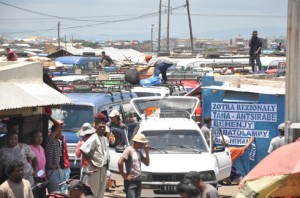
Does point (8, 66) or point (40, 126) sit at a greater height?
point (8, 66)

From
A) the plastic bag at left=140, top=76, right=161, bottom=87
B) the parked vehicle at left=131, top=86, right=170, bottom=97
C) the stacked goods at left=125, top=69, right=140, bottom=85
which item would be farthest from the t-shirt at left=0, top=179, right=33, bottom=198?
the plastic bag at left=140, top=76, right=161, bottom=87

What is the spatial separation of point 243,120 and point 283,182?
10.9 m

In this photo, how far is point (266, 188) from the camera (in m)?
7.17

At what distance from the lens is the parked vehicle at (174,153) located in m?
14.1

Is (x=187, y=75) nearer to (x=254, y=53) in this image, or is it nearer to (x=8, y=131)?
(x=254, y=53)

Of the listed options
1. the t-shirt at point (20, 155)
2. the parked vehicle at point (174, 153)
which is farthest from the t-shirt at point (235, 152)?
the t-shirt at point (20, 155)

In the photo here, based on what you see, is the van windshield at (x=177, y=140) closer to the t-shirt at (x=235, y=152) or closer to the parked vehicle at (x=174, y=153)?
the parked vehicle at (x=174, y=153)

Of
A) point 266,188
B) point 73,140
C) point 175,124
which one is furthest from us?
point 73,140

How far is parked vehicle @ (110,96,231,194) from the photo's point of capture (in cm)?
1411

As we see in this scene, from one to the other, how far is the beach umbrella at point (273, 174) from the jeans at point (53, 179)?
6.74 meters

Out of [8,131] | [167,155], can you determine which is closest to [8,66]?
[8,131]

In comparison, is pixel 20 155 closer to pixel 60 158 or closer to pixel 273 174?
pixel 60 158

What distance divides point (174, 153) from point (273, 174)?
775cm

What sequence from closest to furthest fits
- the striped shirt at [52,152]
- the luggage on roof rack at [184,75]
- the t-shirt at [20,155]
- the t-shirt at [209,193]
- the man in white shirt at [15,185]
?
the t-shirt at [209,193], the man in white shirt at [15,185], the t-shirt at [20,155], the striped shirt at [52,152], the luggage on roof rack at [184,75]
